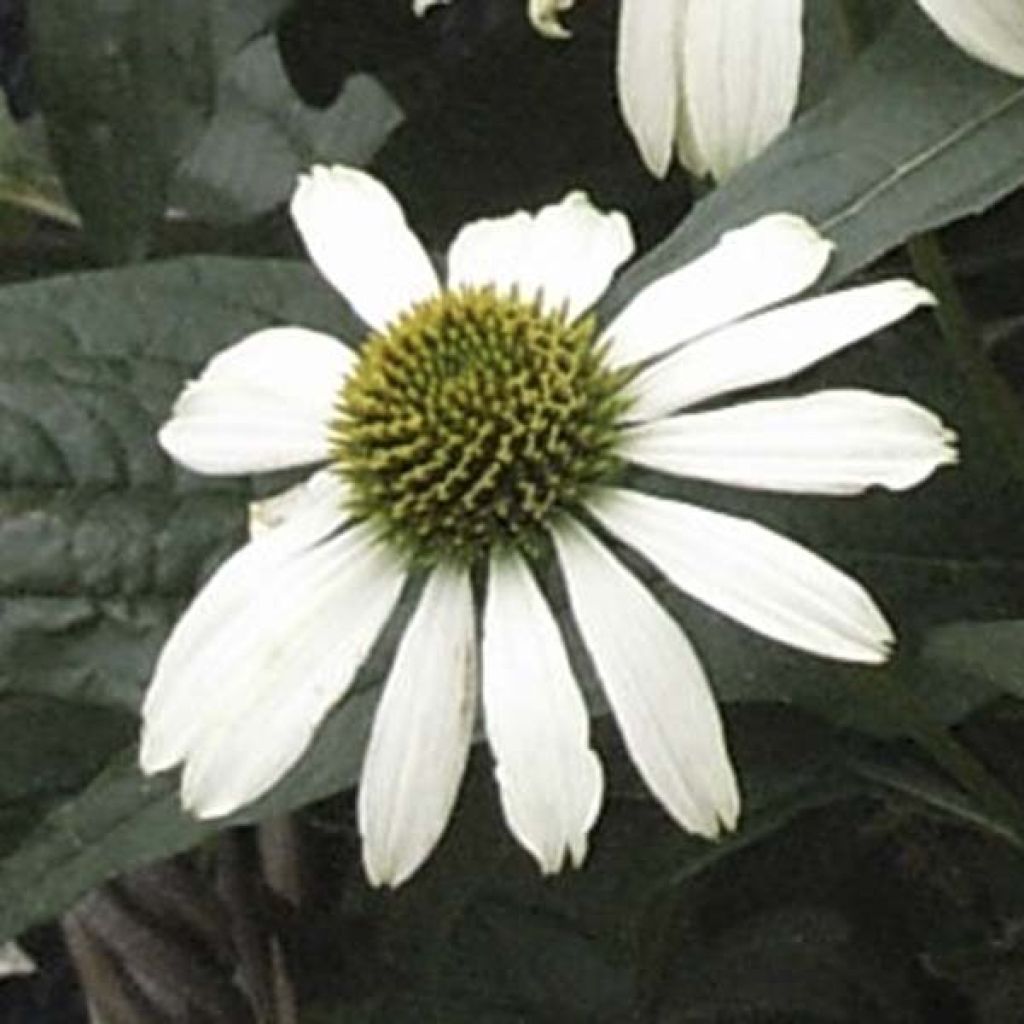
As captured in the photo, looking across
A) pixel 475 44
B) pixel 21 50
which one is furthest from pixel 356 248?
pixel 21 50

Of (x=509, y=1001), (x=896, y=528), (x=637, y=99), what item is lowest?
(x=509, y=1001)

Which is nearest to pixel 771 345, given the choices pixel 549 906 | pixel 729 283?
pixel 729 283

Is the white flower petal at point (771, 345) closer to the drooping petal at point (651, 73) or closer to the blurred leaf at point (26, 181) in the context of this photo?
the drooping petal at point (651, 73)

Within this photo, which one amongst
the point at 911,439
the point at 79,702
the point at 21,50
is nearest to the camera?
the point at 911,439

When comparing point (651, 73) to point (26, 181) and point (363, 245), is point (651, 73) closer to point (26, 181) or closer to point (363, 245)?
point (363, 245)

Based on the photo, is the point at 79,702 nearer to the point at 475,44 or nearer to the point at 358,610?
the point at 358,610

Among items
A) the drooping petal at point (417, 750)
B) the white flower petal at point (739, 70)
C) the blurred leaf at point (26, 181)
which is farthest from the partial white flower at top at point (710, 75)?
the blurred leaf at point (26, 181)

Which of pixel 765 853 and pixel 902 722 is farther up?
pixel 902 722
